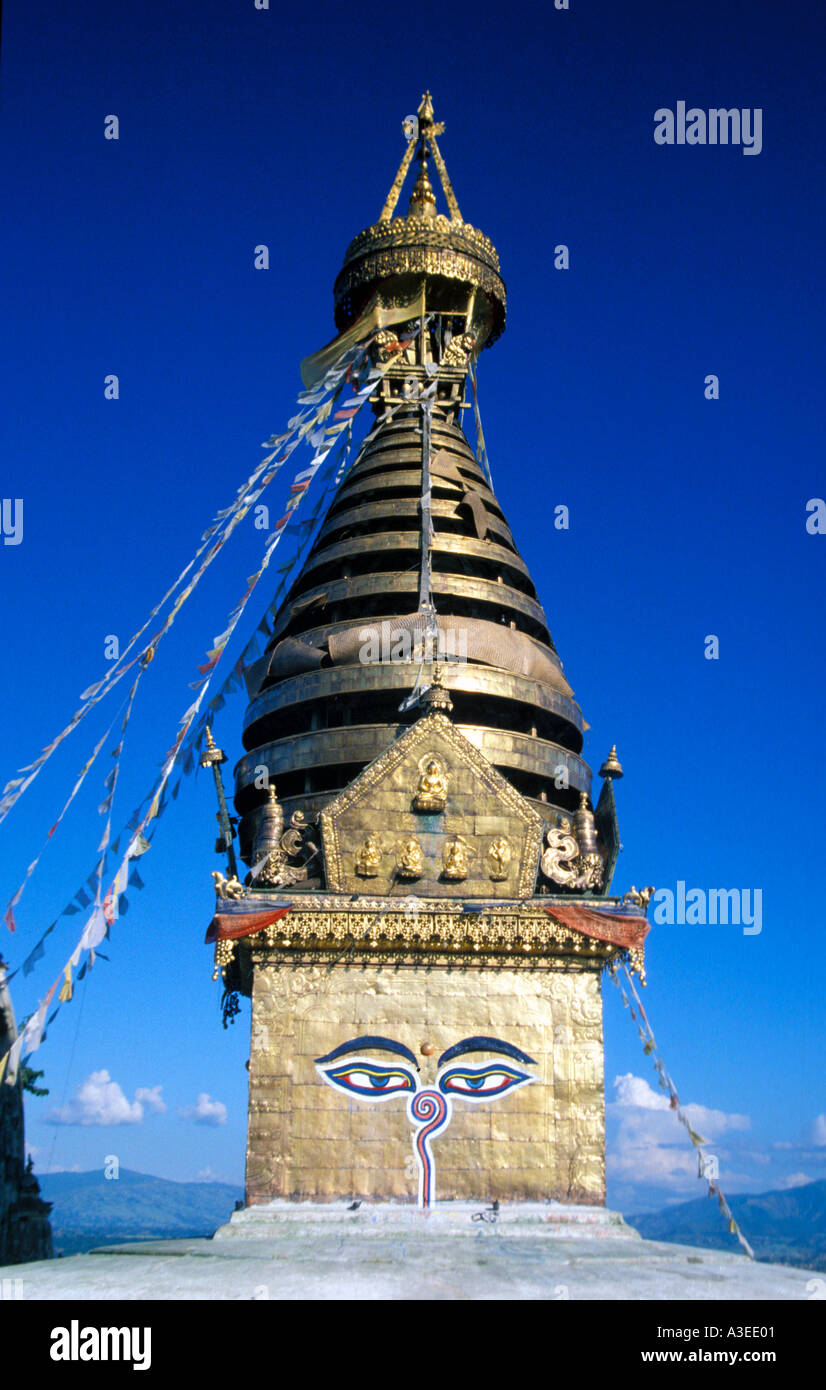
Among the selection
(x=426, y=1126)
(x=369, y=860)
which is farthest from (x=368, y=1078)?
(x=369, y=860)

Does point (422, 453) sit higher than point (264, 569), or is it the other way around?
point (422, 453)

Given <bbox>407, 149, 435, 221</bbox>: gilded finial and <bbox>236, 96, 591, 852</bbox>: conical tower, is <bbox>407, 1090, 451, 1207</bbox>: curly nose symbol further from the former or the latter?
<bbox>407, 149, 435, 221</bbox>: gilded finial

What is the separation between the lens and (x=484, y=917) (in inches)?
620

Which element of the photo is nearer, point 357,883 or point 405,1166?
point 405,1166

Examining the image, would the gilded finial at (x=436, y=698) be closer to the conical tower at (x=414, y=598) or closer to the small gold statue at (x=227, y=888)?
the conical tower at (x=414, y=598)

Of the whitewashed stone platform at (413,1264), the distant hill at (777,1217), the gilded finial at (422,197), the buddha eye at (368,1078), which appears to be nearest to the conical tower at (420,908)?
the buddha eye at (368,1078)

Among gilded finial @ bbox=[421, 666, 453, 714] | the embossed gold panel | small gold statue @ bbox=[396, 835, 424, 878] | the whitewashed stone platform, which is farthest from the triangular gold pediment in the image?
the whitewashed stone platform

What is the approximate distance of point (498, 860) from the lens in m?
16.5

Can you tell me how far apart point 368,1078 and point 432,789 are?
4.07 m

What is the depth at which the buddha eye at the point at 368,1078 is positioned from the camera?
49.0ft

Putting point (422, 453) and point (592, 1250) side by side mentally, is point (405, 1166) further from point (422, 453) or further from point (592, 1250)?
point (422, 453)
